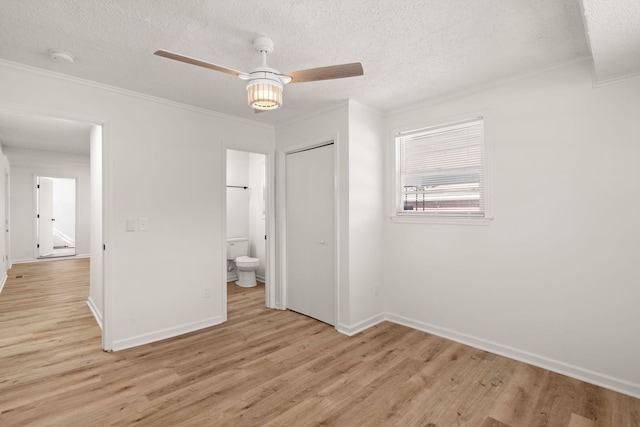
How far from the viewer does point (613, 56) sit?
80.0 inches

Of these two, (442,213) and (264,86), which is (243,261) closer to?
(442,213)

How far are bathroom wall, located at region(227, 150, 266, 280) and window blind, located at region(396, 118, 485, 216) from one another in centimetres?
290

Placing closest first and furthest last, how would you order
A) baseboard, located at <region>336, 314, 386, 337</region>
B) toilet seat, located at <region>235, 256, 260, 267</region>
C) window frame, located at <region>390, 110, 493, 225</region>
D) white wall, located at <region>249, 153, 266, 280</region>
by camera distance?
window frame, located at <region>390, 110, 493, 225</region>
baseboard, located at <region>336, 314, 386, 337</region>
toilet seat, located at <region>235, 256, 260, 267</region>
white wall, located at <region>249, 153, 266, 280</region>

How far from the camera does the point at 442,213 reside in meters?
3.31

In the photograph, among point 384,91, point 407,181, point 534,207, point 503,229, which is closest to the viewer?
point 534,207

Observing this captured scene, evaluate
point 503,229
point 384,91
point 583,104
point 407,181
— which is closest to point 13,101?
point 384,91

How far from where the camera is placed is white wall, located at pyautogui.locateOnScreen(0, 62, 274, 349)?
9.21ft

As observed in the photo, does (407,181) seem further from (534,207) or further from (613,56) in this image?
(613,56)

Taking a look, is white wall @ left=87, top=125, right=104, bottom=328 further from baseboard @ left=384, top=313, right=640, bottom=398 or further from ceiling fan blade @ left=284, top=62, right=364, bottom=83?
baseboard @ left=384, top=313, right=640, bottom=398

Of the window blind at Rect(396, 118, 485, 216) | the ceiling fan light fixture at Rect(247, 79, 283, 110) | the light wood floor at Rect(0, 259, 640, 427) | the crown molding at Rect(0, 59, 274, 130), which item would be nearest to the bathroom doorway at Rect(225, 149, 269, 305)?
the crown molding at Rect(0, 59, 274, 130)

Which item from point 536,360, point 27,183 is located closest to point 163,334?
point 536,360

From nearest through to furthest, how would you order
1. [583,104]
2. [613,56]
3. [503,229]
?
[613,56] < [583,104] < [503,229]

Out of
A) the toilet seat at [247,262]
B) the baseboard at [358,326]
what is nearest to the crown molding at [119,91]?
the toilet seat at [247,262]

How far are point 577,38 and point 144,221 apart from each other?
3.86m
